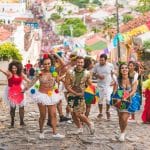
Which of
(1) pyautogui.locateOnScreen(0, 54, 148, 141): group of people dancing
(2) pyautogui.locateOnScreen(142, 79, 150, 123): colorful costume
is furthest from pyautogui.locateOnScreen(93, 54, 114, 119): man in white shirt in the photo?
(1) pyautogui.locateOnScreen(0, 54, 148, 141): group of people dancing

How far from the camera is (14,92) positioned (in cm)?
1045

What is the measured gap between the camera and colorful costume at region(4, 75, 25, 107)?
10.4 metres

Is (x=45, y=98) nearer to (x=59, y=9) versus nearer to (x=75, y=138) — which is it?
(x=75, y=138)

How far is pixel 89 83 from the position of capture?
955 centimetres

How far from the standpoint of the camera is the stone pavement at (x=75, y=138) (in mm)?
8836

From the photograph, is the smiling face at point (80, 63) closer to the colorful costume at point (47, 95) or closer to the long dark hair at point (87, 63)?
the colorful costume at point (47, 95)

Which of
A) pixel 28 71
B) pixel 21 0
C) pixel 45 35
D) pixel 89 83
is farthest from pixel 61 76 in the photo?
pixel 21 0

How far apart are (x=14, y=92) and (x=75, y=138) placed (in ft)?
5.34

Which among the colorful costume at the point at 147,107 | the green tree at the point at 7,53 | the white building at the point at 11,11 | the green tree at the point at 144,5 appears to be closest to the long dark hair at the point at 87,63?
the colorful costume at the point at 147,107

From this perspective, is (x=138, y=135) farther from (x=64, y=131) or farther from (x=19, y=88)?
(x=19, y=88)

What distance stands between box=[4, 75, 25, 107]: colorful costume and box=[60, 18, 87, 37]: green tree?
311 ft

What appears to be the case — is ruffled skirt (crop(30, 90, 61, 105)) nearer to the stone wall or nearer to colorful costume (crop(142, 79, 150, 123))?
colorful costume (crop(142, 79, 150, 123))

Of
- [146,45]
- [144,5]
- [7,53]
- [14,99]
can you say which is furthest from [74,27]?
[14,99]

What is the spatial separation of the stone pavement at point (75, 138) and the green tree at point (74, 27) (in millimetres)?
94384
